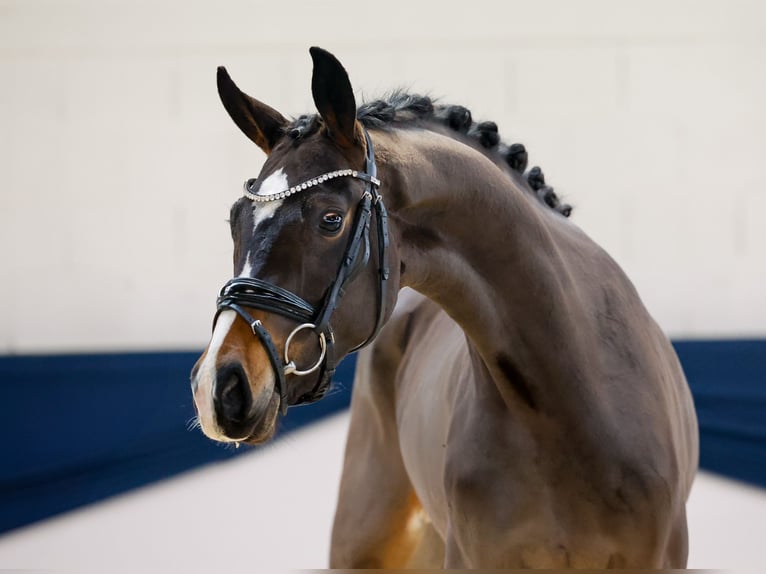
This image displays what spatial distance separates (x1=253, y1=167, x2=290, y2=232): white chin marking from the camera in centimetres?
142

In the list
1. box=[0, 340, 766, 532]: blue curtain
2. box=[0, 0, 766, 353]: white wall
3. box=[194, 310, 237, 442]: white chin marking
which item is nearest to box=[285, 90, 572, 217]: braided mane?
box=[194, 310, 237, 442]: white chin marking

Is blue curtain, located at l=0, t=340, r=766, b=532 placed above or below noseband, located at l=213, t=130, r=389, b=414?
below

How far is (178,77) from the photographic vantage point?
5.13 metres

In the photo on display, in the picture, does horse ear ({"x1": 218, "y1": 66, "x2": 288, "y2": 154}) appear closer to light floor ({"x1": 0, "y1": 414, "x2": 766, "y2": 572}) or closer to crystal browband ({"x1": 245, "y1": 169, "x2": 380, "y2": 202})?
crystal browband ({"x1": 245, "y1": 169, "x2": 380, "y2": 202})

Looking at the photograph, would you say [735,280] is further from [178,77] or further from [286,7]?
[178,77]

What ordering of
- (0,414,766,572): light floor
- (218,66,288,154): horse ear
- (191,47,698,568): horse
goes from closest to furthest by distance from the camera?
1. (191,47,698,568): horse
2. (218,66,288,154): horse ear
3. (0,414,766,572): light floor

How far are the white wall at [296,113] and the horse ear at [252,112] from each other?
10.6 ft

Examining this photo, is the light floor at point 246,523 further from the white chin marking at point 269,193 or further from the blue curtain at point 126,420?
the white chin marking at point 269,193

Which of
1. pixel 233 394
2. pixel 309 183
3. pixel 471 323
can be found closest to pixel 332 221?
pixel 309 183

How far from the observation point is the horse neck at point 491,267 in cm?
166

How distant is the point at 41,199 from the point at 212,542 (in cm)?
205

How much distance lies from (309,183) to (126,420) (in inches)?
138

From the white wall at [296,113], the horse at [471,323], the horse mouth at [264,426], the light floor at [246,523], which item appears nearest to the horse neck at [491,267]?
the horse at [471,323]

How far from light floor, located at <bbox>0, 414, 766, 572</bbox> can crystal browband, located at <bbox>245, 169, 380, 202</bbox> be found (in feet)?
8.76
